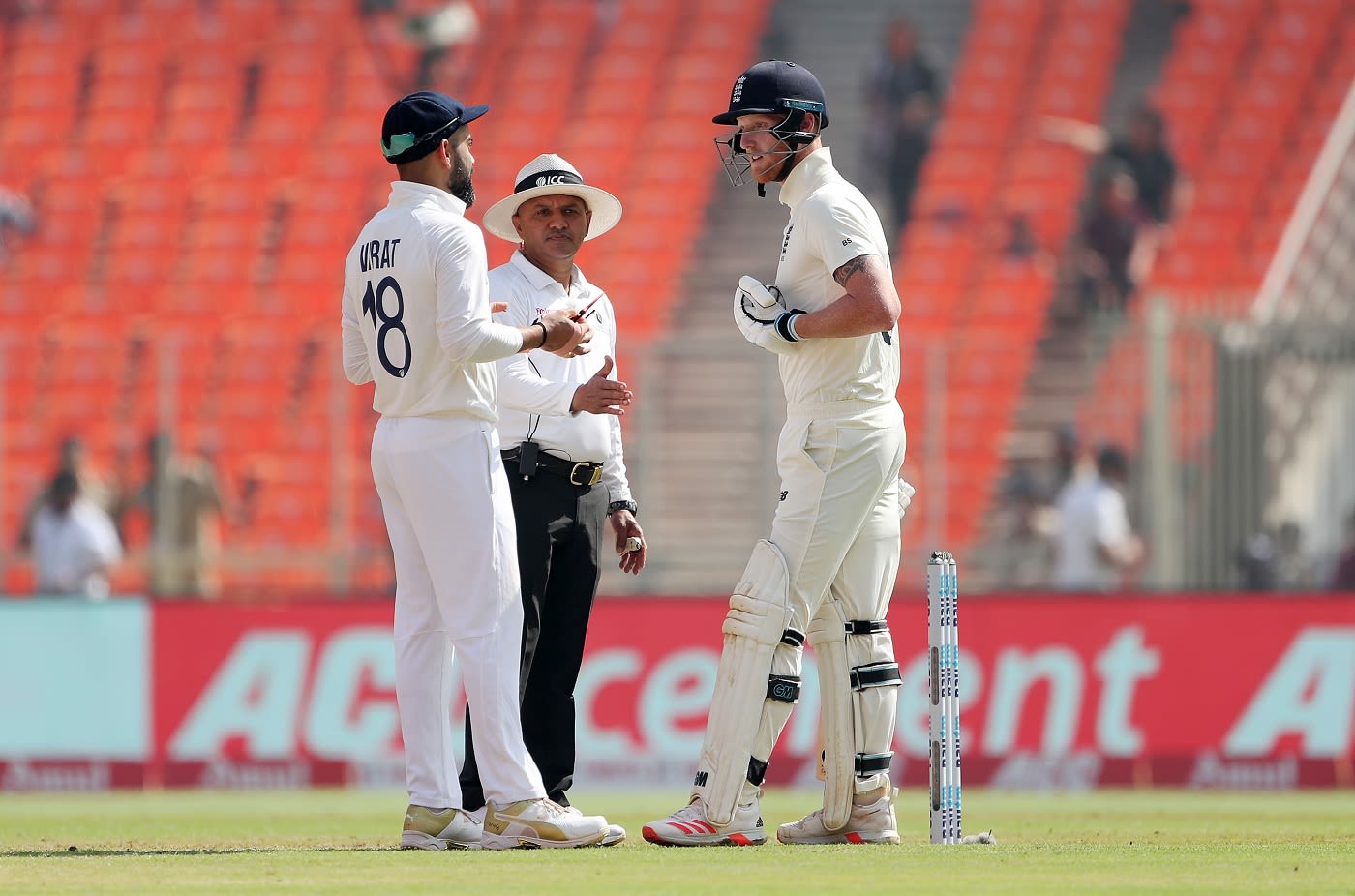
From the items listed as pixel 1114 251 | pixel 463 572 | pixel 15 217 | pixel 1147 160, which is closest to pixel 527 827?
pixel 463 572

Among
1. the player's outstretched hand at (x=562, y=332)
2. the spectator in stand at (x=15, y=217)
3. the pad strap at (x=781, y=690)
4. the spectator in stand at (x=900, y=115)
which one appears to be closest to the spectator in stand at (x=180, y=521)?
the spectator in stand at (x=15, y=217)

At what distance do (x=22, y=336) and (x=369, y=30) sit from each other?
5.28m

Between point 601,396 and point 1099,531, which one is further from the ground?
point 601,396

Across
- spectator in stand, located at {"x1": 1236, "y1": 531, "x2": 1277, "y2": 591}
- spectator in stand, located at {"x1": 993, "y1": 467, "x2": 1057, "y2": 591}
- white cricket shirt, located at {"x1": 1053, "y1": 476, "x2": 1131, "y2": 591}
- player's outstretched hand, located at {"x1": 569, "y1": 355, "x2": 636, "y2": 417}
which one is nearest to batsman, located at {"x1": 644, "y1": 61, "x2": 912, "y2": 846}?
player's outstretched hand, located at {"x1": 569, "y1": 355, "x2": 636, "y2": 417}

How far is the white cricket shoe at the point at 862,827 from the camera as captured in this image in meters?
7.14

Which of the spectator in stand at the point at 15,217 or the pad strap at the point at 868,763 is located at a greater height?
the spectator in stand at the point at 15,217

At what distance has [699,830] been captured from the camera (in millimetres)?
6941

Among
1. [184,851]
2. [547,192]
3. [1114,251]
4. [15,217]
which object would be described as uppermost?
[15,217]

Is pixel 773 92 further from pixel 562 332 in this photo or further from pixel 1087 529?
pixel 1087 529

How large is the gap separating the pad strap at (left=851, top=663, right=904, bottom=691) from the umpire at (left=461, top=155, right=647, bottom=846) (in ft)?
3.21

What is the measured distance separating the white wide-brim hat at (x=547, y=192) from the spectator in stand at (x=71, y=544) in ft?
24.7

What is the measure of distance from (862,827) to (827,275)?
1.85m

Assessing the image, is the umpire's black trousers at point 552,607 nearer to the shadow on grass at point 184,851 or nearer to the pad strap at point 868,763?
the shadow on grass at point 184,851

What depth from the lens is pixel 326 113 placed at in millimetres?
21625
